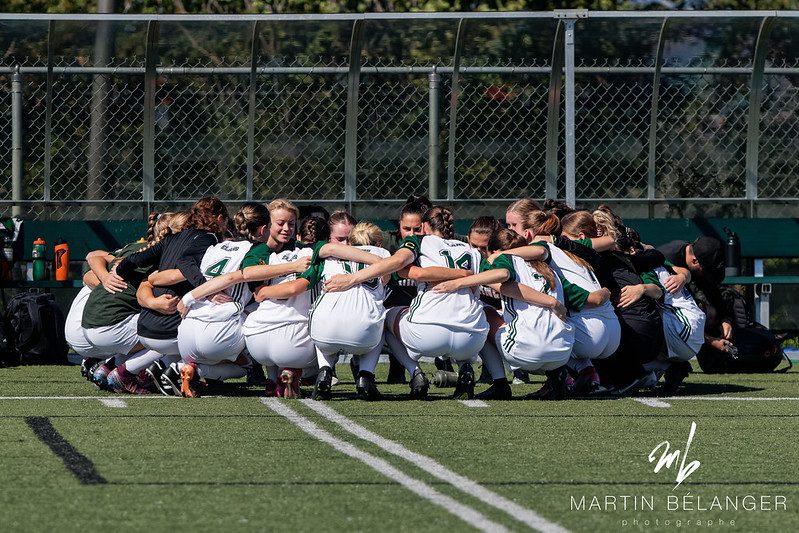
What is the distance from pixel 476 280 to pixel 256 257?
1477mm

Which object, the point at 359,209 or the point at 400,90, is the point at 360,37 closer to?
the point at 400,90

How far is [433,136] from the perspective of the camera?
524 inches

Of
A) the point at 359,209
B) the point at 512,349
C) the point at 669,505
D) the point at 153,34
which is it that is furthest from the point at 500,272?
the point at 153,34

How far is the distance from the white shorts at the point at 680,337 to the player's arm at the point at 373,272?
7.21ft

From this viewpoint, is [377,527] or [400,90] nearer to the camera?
[377,527]

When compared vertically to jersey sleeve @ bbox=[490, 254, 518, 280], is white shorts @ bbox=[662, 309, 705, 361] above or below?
below

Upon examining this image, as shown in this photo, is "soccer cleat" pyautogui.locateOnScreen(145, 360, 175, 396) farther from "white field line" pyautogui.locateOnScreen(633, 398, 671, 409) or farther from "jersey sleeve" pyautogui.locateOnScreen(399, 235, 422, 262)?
"white field line" pyautogui.locateOnScreen(633, 398, 671, 409)

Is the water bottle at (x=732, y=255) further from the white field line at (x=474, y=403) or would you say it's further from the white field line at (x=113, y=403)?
the white field line at (x=113, y=403)

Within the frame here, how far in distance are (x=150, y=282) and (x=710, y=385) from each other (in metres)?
4.39

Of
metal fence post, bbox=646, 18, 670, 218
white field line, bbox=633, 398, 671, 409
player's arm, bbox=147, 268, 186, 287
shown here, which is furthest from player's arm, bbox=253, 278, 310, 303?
metal fence post, bbox=646, 18, 670, 218

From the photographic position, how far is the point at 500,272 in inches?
348

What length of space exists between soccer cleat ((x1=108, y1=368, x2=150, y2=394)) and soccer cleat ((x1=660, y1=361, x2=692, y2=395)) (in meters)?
3.72

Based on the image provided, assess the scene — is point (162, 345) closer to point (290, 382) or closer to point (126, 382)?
point (126, 382)

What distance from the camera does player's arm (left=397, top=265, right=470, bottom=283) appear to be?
352 inches
